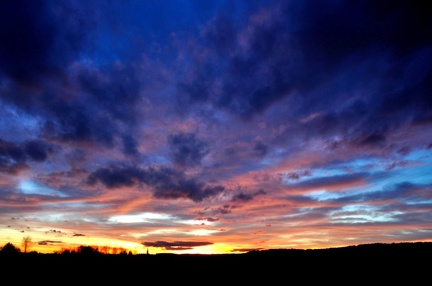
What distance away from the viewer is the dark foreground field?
36.4 ft

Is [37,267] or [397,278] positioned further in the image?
[37,267]

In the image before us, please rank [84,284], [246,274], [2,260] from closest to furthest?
1. [84,284]
2. [246,274]
3. [2,260]

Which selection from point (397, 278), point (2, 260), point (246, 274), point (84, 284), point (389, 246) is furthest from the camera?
point (389, 246)

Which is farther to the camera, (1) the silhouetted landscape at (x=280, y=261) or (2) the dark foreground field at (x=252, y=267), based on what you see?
(1) the silhouetted landscape at (x=280, y=261)

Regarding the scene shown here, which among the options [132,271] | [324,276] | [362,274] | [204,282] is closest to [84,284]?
[132,271]

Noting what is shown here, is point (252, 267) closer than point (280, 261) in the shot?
Yes

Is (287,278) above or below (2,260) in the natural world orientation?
below

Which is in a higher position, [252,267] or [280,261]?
[280,261]

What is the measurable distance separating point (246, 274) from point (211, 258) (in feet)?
8.94

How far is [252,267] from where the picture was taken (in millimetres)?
12867

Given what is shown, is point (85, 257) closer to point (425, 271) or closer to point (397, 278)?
point (397, 278)

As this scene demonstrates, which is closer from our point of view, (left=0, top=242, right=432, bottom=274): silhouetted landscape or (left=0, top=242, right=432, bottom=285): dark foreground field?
(left=0, top=242, right=432, bottom=285): dark foreground field

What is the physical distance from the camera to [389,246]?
13.9 m

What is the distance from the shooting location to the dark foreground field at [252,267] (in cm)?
1111
